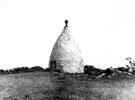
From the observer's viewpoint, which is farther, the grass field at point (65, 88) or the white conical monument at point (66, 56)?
the white conical monument at point (66, 56)

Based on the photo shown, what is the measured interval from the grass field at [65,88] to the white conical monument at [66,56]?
5.43ft

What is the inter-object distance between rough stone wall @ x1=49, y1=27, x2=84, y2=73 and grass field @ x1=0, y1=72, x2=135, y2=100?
66.4 inches

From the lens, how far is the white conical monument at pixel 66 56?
28.4 meters

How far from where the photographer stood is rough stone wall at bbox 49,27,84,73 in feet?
93.2

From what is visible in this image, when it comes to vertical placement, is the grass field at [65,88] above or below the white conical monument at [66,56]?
below

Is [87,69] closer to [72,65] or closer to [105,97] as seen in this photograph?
[72,65]

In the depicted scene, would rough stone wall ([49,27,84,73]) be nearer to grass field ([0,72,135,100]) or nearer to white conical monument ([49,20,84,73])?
white conical monument ([49,20,84,73])

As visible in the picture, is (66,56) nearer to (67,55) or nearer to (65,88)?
(67,55)

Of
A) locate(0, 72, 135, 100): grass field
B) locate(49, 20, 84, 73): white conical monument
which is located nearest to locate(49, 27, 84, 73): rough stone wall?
locate(49, 20, 84, 73): white conical monument

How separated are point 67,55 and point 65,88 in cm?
712

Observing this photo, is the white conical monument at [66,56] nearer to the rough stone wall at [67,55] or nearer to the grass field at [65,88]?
the rough stone wall at [67,55]

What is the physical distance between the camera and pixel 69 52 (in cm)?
2881

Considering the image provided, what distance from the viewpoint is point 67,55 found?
28609mm

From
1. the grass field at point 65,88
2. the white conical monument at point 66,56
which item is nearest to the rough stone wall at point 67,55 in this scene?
the white conical monument at point 66,56
